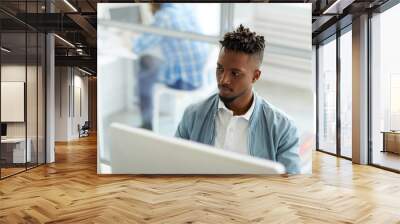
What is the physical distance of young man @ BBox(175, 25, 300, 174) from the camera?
6293 mm

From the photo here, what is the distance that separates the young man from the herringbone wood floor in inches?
21.9

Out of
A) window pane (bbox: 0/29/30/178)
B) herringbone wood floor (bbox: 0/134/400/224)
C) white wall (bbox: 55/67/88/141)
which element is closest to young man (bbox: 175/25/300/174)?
herringbone wood floor (bbox: 0/134/400/224)

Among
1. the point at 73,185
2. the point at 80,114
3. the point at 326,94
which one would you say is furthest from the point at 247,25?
the point at 80,114

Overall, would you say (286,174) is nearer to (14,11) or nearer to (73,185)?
(73,185)

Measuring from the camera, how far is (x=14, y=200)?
16.2 feet

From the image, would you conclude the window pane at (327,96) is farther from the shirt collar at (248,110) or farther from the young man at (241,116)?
the shirt collar at (248,110)

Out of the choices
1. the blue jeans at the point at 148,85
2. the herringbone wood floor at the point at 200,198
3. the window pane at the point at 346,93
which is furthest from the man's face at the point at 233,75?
the window pane at the point at 346,93

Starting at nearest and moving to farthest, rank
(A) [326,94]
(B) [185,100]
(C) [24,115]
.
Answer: (B) [185,100] < (C) [24,115] < (A) [326,94]

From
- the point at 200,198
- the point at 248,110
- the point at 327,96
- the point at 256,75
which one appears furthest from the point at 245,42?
the point at 327,96

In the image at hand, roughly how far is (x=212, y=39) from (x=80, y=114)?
536 inches

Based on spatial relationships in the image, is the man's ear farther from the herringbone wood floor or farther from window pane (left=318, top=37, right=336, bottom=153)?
window pane (left=318, top=37, right=336, bottom=153)

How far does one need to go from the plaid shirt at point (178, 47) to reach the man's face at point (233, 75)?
0.33m

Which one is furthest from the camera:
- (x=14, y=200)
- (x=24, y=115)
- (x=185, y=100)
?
(x=24, y=115)

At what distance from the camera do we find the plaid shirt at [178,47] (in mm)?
6539
